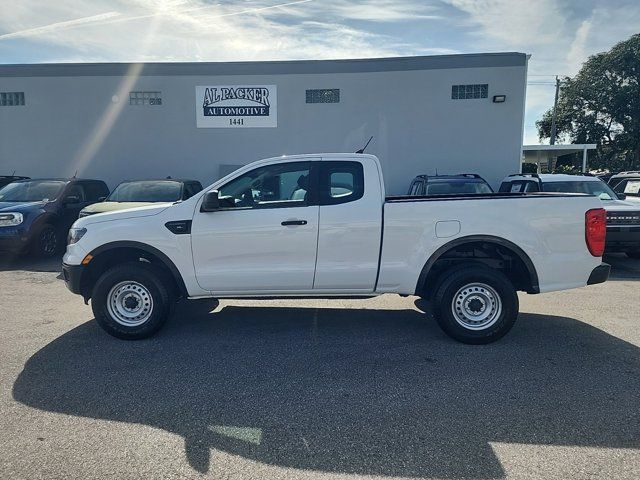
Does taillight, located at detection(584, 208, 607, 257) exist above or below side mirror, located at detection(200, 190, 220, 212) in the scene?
below

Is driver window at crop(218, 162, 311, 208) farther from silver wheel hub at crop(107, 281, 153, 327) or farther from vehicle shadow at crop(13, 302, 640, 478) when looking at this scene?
vehicle shadow at crop(13, 302, 640, 478)

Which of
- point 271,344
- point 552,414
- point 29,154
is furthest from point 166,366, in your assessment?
point 29,154

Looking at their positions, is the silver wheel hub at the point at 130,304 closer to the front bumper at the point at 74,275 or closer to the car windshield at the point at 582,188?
the front bumper at the point at 74,275

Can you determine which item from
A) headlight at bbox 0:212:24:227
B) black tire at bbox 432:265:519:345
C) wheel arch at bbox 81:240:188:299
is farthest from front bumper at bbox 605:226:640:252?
headlight at bbox 0:212:24:227

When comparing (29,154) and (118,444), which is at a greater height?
(29,154)

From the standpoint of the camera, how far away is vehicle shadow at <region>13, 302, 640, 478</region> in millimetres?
2922

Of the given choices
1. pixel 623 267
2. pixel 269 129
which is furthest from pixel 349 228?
pixel 269 129

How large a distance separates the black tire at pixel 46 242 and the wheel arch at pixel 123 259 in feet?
16.9

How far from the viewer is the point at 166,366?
13.7ft

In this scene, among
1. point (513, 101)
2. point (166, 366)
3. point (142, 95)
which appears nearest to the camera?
point (166, 366)

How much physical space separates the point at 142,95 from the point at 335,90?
20.0ft

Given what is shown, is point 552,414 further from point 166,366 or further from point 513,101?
point 513,101

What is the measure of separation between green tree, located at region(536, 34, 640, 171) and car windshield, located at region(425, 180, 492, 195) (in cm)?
3553

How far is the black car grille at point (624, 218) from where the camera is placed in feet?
27.4
